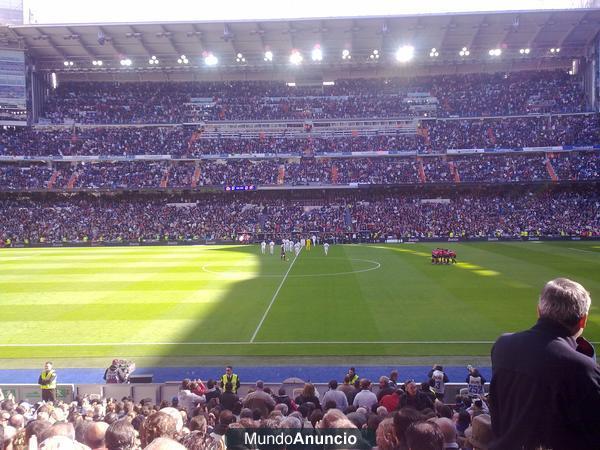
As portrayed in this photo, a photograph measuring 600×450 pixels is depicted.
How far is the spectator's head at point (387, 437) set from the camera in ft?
11.4

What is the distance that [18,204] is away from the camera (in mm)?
63969

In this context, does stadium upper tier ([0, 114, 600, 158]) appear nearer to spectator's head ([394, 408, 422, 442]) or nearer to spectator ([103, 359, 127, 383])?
spectator ([103, 359, 127, 383])

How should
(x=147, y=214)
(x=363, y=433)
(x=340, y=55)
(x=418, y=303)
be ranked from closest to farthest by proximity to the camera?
(x=363, y=433) → (x=418, y=303) → (x=147, y=214) → (x=340, y=55)

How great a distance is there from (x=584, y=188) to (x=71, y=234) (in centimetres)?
5940

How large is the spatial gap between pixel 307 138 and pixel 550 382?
66.0 metres

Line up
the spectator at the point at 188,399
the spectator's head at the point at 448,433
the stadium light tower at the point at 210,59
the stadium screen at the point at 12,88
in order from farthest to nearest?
the stadium light tower at the point at 210,59
the stadium screen at the point at 12,88
the spectator at the point at 188,399
the spectator's head at the point at 448,433

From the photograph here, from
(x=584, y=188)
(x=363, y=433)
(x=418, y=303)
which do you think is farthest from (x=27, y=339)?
(x=584, y=188)

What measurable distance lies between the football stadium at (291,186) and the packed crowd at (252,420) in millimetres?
5370

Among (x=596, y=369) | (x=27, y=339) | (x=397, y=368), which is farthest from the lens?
(x=27, y=339)

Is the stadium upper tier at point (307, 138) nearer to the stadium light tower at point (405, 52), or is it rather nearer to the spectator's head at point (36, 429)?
the stadium light tower at point (405, 52)

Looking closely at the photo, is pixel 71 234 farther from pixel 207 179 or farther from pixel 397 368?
pixel 397 368

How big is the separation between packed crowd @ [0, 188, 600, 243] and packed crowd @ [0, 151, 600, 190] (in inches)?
109

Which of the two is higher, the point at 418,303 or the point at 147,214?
the point at 147,214

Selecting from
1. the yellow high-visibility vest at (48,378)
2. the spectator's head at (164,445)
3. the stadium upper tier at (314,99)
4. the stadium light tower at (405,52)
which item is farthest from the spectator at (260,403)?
the stadium upper tier at (314,99)
